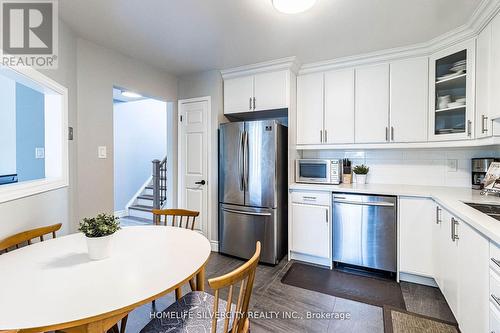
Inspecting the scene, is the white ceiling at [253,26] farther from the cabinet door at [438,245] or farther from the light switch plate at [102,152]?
the cabinet door at [438,245]

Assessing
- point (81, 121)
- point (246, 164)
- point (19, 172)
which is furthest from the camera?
point (246, 164)

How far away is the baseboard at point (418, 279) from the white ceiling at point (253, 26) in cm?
232

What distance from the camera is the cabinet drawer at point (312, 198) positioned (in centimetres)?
261

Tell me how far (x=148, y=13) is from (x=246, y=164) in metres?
1.70

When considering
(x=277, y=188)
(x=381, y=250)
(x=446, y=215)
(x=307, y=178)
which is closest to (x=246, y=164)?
(x=277, y=188)

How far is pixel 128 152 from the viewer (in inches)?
208

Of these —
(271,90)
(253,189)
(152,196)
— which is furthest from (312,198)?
(152,196)

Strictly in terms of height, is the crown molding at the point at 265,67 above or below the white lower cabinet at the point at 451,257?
above

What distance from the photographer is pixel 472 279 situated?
1.36 m

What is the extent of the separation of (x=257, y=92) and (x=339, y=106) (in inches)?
39.8

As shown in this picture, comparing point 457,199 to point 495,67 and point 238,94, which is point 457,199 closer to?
point 495,67

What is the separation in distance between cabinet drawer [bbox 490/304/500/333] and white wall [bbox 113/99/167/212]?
5138mm

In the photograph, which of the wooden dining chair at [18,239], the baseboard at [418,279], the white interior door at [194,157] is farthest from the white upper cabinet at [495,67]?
the wooden dining chair at [18,239]

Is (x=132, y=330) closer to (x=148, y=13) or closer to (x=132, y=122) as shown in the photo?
(x=148, y=13)
